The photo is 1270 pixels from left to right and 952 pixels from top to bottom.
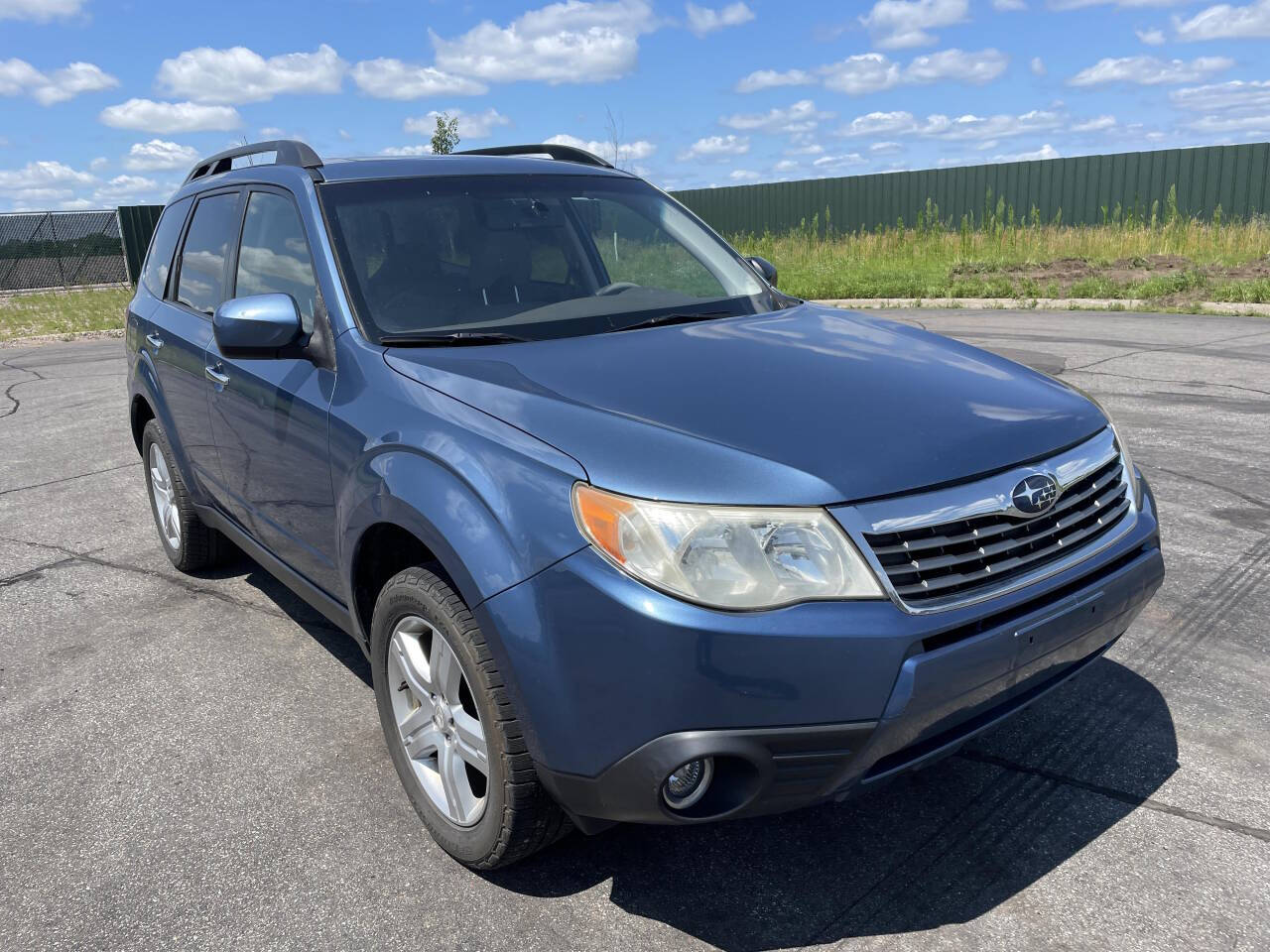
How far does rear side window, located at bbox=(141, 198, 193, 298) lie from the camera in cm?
491

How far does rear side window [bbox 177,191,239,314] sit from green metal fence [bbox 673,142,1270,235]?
69.5ft

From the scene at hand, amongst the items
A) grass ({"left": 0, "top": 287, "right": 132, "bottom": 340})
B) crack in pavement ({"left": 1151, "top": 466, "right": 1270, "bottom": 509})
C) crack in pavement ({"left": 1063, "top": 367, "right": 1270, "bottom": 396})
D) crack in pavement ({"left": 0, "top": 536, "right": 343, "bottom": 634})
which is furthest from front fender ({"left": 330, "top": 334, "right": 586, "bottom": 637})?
grass ({"left": 0, "top": 287, "right": 132, "bottom": 340})

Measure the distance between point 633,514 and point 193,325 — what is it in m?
2.96

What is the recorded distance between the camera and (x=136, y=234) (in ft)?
108

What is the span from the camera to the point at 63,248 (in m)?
33.8

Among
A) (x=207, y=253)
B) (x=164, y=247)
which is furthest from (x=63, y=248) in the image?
(x=207, y=253)

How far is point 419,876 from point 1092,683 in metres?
2.33

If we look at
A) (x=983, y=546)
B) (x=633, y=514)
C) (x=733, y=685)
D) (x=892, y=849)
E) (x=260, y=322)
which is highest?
(x=260, y=322)

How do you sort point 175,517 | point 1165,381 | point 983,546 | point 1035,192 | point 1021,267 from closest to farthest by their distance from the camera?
point 983,546 → point 175,517 → point 1165,381 → point 1021,267 → point 1035,192

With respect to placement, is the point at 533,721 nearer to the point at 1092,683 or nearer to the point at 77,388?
the point at 1092,683

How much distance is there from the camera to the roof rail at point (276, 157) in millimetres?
3701

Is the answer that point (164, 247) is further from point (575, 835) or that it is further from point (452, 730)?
point (575, 835)

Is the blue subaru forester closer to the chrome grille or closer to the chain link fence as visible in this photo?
the chrome grille

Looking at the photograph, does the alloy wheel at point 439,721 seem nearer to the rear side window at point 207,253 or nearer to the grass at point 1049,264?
the rear side window at point 207,253
